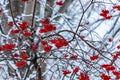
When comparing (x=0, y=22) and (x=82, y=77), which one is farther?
(x=0, y=22)

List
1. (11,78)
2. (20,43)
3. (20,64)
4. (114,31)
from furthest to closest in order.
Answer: (114,31), (11,78), (20,43), (20,64)

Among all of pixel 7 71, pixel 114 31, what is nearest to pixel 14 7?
pixel 7 71

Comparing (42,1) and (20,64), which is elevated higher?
(42,1)

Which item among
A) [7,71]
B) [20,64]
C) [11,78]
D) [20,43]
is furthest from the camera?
[7,71]

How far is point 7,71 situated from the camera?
4.16 m

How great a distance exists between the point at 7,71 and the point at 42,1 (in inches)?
48.5

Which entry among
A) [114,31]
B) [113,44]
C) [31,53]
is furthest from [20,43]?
[114,31]

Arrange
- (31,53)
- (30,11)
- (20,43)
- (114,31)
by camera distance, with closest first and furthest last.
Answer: (31,53) → (20,43) → (30,11) → (114,31)

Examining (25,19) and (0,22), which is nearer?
(25,19)

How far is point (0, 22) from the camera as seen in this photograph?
438 centimetres

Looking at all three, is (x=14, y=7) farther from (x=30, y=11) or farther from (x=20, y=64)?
(x=20, y=64)

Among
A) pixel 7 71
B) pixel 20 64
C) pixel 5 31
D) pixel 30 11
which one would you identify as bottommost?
pixel 7 71

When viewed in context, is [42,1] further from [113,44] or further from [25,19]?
[113,44]

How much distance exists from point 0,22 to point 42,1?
46.4 inches
